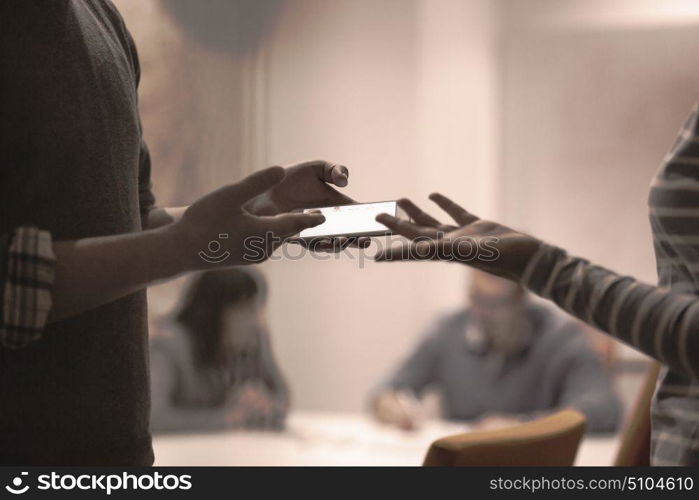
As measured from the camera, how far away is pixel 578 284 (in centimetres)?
74

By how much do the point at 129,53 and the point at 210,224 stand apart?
10.8 inches

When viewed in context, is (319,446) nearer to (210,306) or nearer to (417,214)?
(210,306)

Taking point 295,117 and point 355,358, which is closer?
point 295,117

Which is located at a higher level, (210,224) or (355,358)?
(210,224)

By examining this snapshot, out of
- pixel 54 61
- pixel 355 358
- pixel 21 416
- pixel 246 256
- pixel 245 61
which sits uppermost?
pixel 245 61

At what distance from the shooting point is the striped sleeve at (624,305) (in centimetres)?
68

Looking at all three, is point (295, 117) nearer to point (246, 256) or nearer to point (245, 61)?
point (245, 61)

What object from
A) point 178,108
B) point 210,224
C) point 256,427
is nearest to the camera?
point 210,224

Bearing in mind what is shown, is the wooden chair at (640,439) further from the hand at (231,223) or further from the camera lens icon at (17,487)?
the camera lens icon at (17,487)

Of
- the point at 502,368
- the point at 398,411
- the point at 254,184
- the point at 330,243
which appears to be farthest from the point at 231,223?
the point at 502,368

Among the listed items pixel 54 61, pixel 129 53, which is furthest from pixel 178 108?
pixel 54 61

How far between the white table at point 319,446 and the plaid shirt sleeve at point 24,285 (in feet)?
3.24

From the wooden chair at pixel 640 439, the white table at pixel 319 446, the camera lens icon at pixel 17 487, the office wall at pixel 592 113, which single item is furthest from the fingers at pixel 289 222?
the office wall at pixel 592 113

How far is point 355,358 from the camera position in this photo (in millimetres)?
2859
